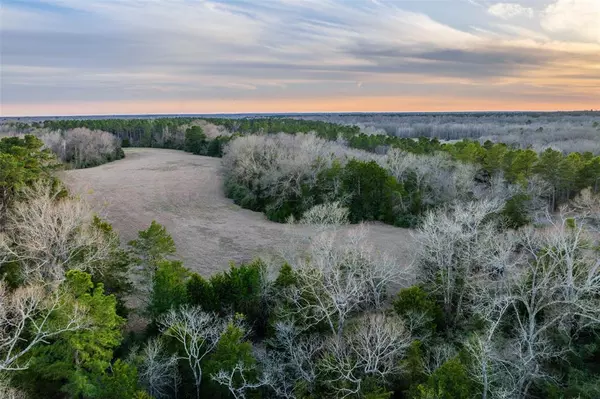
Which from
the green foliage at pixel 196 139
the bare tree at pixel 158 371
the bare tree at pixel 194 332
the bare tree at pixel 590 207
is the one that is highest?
the green foliage at pixel 196 139

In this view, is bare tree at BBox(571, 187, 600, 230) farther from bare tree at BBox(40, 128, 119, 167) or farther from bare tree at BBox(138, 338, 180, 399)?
bare tree at BBox(40, 128, 119, 167)

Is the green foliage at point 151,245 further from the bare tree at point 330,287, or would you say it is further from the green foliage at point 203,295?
the bare tree at point 330,287

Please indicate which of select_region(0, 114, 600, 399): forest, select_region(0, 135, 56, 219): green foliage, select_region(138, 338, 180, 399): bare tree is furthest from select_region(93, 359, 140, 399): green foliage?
select_region(0, 135, 56, 219): green foliage

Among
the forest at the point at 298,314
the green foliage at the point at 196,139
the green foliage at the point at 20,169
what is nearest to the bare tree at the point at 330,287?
the forest at the point at 298,314

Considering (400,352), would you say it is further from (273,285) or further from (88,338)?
(88,338)

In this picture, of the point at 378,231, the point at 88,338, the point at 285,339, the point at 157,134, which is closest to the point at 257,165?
the point at 378,231
